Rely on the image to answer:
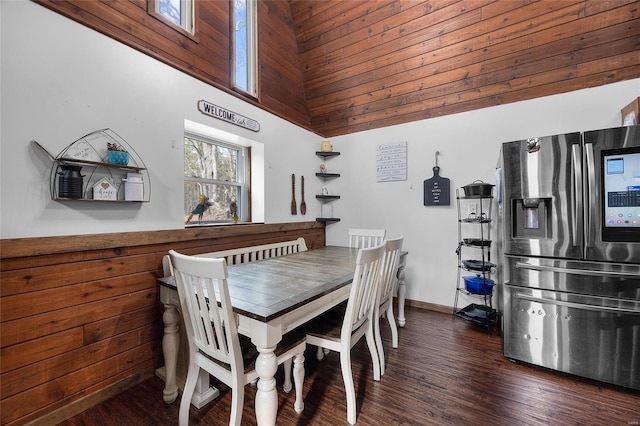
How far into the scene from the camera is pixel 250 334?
117 cm

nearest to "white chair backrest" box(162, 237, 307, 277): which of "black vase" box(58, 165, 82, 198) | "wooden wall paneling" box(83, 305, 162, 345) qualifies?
"wooden wall paneling" box(83, 305, 162, 345)

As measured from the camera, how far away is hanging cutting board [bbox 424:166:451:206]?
2949mm

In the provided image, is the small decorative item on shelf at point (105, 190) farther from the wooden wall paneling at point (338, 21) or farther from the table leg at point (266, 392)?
the wooden wall paneling at point (338, 21)

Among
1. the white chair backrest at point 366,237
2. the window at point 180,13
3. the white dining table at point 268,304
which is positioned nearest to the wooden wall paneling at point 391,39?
the window at point 180,13

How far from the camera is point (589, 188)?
5.79 ft

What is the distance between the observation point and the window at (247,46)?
2744 millimetres

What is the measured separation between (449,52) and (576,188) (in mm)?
1686

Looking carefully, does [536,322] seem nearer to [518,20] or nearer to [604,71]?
Result: [604,71]

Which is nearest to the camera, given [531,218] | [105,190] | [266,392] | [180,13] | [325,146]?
[266,392]

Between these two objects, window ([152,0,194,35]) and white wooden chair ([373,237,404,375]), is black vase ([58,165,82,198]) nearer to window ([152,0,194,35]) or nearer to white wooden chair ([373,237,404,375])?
window ([152,0,194,35])

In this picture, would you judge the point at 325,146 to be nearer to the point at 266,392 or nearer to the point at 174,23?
the point at 174,23

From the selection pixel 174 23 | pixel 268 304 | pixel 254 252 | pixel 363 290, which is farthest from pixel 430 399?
pixel 174 23

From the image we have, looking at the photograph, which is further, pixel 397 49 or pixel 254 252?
pixel 397 49

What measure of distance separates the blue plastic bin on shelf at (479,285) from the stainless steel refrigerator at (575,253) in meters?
0.48
